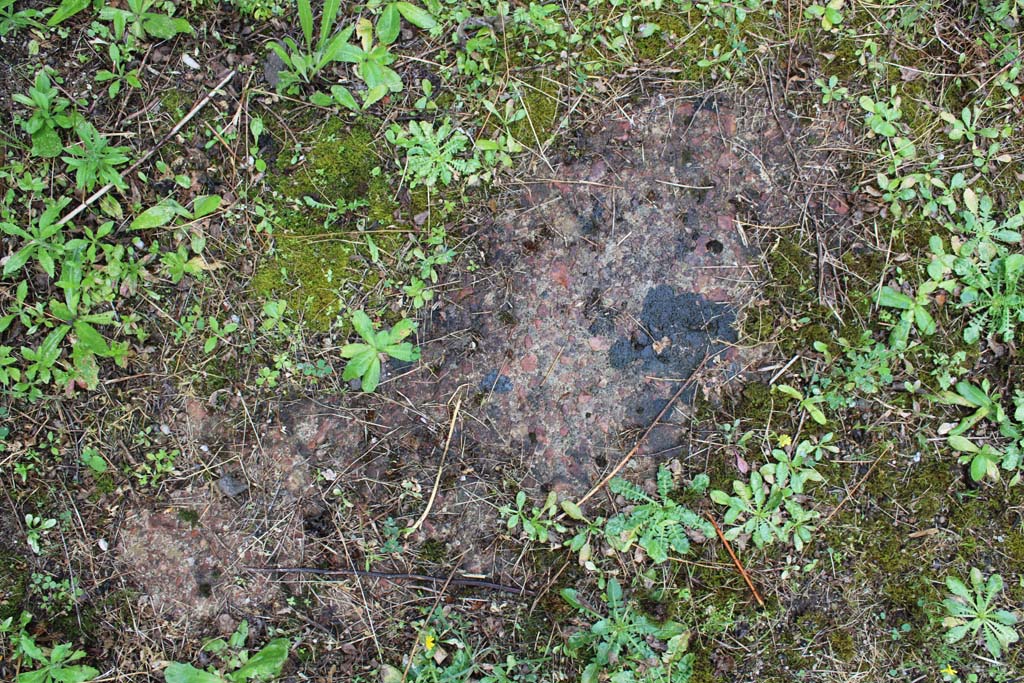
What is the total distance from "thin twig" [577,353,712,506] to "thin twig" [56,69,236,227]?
2.55 m

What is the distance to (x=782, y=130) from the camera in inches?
112

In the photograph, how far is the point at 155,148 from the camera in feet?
9.36

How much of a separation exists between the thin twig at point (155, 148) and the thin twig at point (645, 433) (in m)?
2.55

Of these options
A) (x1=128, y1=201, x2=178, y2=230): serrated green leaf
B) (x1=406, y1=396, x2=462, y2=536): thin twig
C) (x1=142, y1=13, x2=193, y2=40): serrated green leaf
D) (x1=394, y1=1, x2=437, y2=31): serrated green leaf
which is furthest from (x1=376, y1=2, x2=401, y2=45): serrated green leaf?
(x1=406, y1=396, x2=462, y2=536): thin twig

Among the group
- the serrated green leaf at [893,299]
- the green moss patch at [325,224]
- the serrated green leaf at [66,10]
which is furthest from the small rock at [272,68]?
the serrated green leaf at [893,299]

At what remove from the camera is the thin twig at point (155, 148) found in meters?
2.84

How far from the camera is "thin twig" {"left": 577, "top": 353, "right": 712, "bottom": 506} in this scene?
2799 mm

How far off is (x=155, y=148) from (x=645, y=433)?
104 inches

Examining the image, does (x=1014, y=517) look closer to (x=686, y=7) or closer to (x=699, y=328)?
(x=699, y=328)

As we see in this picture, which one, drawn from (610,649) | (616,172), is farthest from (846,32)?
(610,649)

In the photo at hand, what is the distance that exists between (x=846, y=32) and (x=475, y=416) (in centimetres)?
250

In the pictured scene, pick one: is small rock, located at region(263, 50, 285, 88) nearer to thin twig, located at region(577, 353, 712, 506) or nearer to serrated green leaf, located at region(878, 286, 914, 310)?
thin twig, located at region(577, 353, 712, 506)

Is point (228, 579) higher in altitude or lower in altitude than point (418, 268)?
lower

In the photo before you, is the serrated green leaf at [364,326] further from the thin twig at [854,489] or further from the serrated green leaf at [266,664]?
the thin twig at [854,489]
